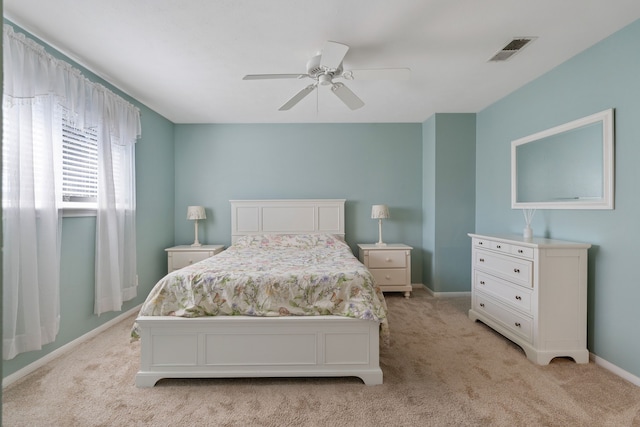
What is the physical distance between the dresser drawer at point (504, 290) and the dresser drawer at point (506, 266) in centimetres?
6

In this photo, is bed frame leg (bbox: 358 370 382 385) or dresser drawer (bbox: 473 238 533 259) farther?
dresser drawer (bbox: 473 238 533 259)

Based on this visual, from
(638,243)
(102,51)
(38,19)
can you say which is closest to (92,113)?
(102,51)

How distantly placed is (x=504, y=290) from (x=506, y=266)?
0.75ft

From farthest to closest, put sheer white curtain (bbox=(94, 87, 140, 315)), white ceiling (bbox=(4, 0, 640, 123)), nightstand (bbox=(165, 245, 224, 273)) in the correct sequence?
nightstand (bbox=(165, 245, 224, 273)), sheer white curtain (bbox=(94, 87, 140, 315)), white ceiling (bbox=(4, 0, 640, 123))

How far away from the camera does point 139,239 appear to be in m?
3.73

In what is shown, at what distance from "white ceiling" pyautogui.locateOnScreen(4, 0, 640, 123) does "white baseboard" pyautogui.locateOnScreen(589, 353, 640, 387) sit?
2528mm

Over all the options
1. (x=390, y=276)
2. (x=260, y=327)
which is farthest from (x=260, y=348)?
(x=390, y=276)

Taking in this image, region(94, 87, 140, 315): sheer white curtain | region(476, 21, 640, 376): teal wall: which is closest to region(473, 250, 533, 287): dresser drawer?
region(476, 21, 640, 376): teal wall

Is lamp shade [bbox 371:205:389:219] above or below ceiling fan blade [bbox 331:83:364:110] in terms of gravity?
below

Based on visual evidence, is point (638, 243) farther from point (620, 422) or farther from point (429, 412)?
point (429, 412)

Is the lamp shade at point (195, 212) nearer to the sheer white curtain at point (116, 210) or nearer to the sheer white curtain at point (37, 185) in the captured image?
the sheer white curtain at point (116, 210)

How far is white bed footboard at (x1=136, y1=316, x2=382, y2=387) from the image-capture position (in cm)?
220

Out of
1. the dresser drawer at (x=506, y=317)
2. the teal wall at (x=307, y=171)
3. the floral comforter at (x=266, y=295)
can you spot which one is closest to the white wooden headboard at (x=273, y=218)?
the teal wall at (x=307, y=171)

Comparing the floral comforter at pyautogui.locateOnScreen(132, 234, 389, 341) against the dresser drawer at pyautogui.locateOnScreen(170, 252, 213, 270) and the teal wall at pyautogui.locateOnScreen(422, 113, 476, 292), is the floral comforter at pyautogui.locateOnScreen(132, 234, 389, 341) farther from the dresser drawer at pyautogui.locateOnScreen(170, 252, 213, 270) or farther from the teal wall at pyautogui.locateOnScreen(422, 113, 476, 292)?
the teal wall at pyautogui.locateOnScreen(422, 113, 476, 292)
